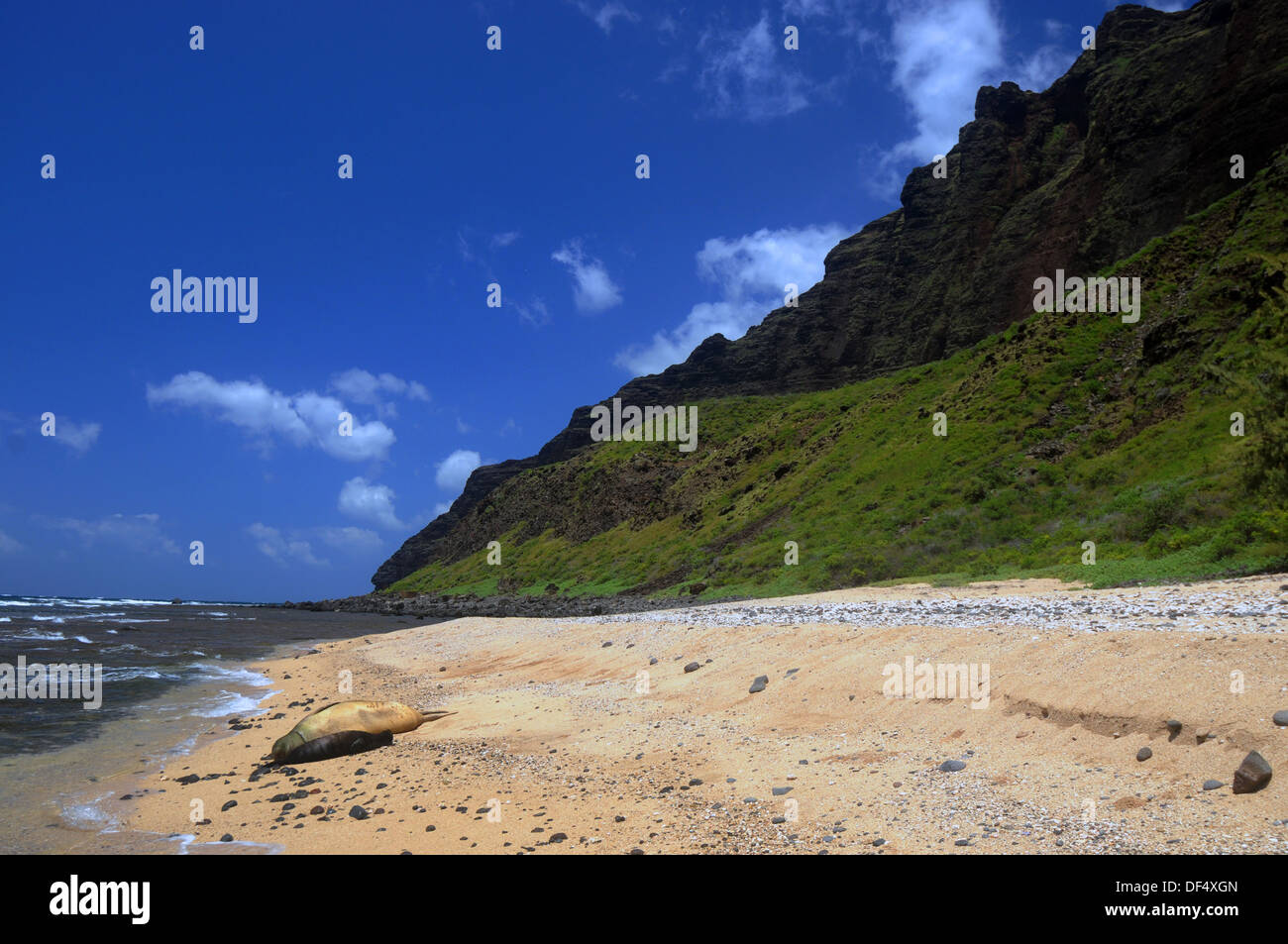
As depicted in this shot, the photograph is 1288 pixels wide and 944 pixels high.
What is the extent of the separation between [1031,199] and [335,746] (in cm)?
9905

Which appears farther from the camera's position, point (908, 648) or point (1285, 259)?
point (1285, 259)

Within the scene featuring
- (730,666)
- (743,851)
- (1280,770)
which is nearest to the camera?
(1280,770)

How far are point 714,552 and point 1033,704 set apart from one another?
4980 cm

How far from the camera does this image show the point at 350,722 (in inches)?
538

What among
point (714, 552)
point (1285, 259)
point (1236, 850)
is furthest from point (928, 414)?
point (1236, 850)

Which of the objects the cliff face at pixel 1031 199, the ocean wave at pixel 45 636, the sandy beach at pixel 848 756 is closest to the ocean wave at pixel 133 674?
the sandy beach at pixel 848 756

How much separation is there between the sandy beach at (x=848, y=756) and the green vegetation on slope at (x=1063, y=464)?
27.1 feet

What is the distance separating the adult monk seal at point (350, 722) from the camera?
13125 mm

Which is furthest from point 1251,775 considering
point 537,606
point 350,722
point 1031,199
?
point 1031,199

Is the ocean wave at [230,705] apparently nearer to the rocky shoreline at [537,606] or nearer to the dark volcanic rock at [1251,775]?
the rocky shoreline at [537,606]

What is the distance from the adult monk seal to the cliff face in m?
65.5

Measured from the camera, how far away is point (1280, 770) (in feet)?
19.7

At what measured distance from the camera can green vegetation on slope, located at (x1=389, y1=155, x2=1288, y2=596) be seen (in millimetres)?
21766

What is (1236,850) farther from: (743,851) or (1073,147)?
(1073,147)
